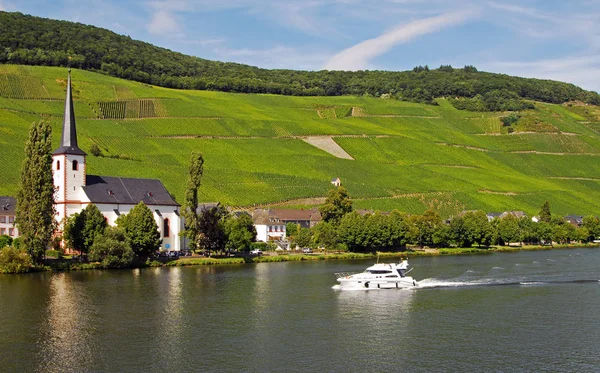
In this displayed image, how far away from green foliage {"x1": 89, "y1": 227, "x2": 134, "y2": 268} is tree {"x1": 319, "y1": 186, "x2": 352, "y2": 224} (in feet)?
139

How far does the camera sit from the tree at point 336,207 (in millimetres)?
114625

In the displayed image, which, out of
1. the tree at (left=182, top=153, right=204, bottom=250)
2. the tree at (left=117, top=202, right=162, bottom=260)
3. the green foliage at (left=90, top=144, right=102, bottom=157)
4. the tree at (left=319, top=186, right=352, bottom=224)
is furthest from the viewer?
the green foliage at (left=90, top=144, right=102, bottom=157)

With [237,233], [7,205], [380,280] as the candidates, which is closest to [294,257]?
[237,233]

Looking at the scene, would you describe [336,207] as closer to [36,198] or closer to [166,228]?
[166,228]

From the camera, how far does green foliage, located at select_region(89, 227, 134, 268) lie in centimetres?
7769

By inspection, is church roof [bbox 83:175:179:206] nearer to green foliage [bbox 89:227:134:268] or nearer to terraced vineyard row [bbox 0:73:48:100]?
green foliage [bbox 89:227:134:268]

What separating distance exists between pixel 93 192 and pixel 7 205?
16.3 meters

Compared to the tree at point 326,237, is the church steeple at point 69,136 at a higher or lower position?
higher

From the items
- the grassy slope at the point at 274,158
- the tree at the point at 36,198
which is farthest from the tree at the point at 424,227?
the tree at the point at 36,198

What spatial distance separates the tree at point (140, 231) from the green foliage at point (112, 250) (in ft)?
5.73

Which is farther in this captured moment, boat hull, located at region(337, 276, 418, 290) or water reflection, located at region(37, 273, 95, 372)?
boat hull, located at region(337, 276, 418, 290)

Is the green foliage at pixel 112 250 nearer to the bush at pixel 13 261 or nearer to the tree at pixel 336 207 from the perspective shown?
the bush at pixel 13 261

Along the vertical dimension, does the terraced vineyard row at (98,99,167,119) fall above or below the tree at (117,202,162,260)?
above

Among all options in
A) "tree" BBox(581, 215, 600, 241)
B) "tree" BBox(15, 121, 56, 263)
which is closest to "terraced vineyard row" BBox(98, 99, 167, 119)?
"tree" BBox(15, 121, 56, 263)
